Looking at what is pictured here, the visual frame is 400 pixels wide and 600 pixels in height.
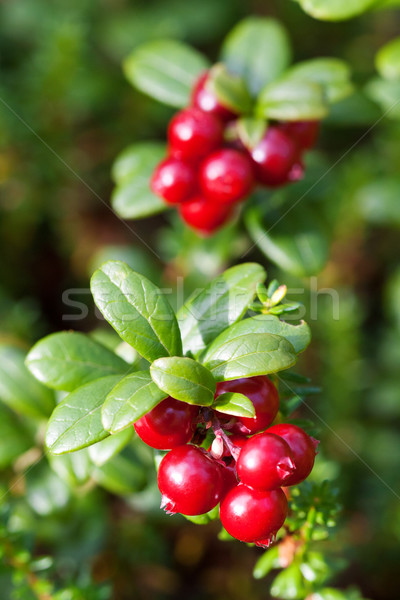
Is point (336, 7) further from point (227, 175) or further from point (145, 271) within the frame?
point (145, 271)

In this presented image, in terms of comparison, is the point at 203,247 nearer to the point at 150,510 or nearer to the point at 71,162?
the point at 71,162

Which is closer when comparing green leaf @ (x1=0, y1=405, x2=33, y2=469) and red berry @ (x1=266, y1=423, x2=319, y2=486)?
red berry @ (x1=266, y1=423, x2=319, y2=486)

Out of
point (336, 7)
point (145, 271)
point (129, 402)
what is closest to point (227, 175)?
point (336, 7)

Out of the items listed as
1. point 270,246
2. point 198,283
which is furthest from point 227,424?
point 198,283

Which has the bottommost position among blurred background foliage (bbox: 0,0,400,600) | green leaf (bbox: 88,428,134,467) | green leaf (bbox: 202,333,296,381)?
blurred background foliage (bbox: 0,0,400,600)

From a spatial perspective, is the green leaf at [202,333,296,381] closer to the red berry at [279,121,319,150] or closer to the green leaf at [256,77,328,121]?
the green leaf at [256,77,328,121]

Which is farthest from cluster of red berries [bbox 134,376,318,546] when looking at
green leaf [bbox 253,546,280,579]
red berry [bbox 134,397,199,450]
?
green leaf [bbox 253,546,280,579]

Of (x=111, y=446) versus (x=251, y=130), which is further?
(x=251, y=130)

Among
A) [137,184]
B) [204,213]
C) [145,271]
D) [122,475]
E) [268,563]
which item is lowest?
[145,271]
